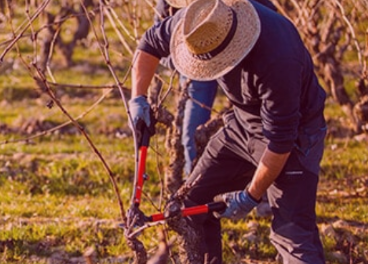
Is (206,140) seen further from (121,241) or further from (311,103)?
(311,103)

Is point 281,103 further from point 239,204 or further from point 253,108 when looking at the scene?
point 239,204

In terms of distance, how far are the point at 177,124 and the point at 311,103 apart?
1.64m

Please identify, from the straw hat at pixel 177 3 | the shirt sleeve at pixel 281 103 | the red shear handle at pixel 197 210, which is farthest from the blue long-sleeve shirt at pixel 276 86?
the straw hat at pixel 177 3

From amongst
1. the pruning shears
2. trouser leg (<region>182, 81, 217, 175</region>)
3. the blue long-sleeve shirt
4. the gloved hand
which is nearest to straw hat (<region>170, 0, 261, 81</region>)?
the blue long-sleeve shirt

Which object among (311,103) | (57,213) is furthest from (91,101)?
(311,103)

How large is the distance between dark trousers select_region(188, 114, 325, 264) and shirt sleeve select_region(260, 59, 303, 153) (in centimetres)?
30

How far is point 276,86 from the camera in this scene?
13.0 feet

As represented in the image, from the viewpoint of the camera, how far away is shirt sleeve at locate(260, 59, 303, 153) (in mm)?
3963

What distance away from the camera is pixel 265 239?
6.05 metres

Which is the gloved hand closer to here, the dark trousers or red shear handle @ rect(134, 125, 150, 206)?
the dark trousers

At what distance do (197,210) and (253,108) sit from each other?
2.00 ft

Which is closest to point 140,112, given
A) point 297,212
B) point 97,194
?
point 297,212

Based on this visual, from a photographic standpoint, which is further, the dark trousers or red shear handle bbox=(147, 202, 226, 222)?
the dark trousers

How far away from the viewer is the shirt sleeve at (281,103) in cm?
396
